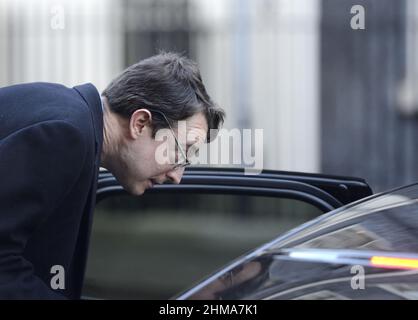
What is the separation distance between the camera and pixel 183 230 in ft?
27.5

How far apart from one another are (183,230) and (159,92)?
579 centimetres

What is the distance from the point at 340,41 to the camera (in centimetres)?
793

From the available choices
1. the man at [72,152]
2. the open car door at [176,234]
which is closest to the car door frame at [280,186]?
the man at [72,152]

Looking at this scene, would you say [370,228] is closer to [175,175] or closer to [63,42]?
[175,175]

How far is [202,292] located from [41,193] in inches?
21.6

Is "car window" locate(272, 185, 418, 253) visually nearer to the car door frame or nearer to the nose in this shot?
the car door frame

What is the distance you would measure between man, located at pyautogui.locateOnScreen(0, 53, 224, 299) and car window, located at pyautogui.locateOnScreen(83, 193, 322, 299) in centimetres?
489

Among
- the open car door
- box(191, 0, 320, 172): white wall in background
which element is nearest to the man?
the open car door

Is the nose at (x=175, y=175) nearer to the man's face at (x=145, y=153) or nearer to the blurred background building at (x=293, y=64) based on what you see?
the man's face at (x=145, y=153)

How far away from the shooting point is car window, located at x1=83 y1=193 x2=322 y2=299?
7824 millimetres

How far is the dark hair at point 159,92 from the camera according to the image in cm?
262

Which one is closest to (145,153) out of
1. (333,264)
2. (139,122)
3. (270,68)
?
(139,122)
